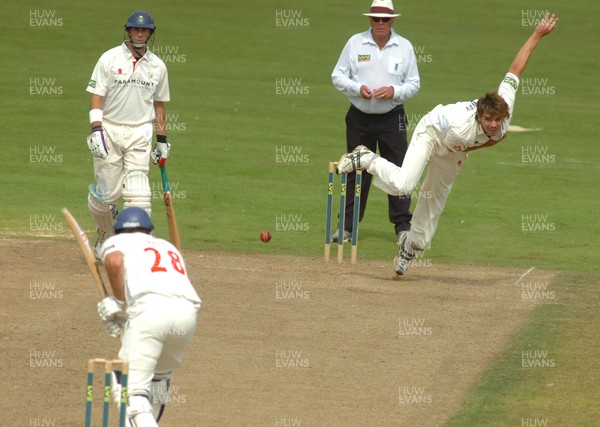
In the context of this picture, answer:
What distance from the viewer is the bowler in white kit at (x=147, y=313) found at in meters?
6.93

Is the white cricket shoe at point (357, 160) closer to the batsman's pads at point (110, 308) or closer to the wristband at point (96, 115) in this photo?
the wristband at point (96, 115)

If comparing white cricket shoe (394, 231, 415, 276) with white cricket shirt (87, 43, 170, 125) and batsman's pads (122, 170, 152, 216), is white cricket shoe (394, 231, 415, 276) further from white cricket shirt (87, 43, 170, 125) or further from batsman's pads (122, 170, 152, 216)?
white cricket shirt (87, 43, 170, 125)

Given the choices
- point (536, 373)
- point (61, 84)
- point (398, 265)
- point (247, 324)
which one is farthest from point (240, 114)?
point (536, 373)

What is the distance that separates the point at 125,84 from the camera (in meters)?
11.8

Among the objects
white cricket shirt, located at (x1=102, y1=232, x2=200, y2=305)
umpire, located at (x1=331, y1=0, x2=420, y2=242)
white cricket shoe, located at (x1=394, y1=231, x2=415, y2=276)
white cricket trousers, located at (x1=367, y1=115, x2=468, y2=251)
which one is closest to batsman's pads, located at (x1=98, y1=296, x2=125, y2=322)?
white cricket shirt, located at (x1=102, y1=232, x2=200, y2=305)

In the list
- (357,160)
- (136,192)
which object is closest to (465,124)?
(357,160)

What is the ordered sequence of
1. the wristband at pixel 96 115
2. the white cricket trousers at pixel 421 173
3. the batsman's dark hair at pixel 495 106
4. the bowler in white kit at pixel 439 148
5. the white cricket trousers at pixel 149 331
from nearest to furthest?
the white cricket trousers at pixel 149 331 < the batsman's dark hair at pixel 495 106 < the bowler in white kit at pixel 439 148 < the white cricket trousers at pixel 421 173 < the wristband at pixel 96 115

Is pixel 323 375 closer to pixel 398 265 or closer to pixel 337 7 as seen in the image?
pixel 398 265

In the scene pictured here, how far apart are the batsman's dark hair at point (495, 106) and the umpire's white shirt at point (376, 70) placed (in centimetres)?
263

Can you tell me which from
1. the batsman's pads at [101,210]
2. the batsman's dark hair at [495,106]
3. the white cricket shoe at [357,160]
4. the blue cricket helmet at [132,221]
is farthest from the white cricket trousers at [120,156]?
the blue cricket helmet at [132,221]

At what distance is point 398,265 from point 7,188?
20.8 ft

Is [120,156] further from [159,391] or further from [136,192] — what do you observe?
[159,391]

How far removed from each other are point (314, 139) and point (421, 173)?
→ 350 inches

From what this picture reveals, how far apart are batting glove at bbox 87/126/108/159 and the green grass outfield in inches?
86.2
